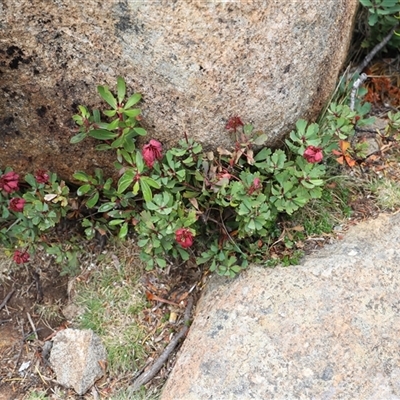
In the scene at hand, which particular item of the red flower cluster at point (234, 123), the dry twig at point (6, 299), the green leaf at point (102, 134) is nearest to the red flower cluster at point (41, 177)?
the green leaf at point (102, 134)

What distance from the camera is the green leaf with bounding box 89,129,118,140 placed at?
2865mm

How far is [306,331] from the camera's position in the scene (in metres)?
2.82

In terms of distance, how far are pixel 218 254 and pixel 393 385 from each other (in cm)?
108

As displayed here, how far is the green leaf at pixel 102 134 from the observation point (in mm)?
2865

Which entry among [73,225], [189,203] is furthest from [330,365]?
[73,225]

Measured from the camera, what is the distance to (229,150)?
3.03 metres

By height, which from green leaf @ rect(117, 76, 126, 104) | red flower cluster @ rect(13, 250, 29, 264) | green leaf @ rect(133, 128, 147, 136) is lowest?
red flower cluster @ rect(13, 250, 29, 264)

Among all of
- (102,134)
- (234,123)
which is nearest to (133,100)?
(102,134)

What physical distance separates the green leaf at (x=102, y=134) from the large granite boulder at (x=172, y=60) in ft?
0.61

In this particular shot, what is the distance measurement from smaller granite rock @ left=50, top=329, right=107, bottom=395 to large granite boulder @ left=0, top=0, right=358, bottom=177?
3.38ft

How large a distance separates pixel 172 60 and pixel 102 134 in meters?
0.52

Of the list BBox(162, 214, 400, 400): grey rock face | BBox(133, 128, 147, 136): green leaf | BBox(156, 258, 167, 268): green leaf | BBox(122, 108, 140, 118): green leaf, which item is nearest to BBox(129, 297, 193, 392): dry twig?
BBox(162, 214, 400, 400): grey rock face

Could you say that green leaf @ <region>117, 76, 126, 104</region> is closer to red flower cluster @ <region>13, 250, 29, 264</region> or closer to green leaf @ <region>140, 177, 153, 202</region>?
green leaf @ <region>140, 177, 153, 202</region>

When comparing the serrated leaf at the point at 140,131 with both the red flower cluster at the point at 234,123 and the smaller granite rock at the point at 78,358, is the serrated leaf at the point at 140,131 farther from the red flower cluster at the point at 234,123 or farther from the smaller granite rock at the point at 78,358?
the smaller granite rock at the point at 78,358
